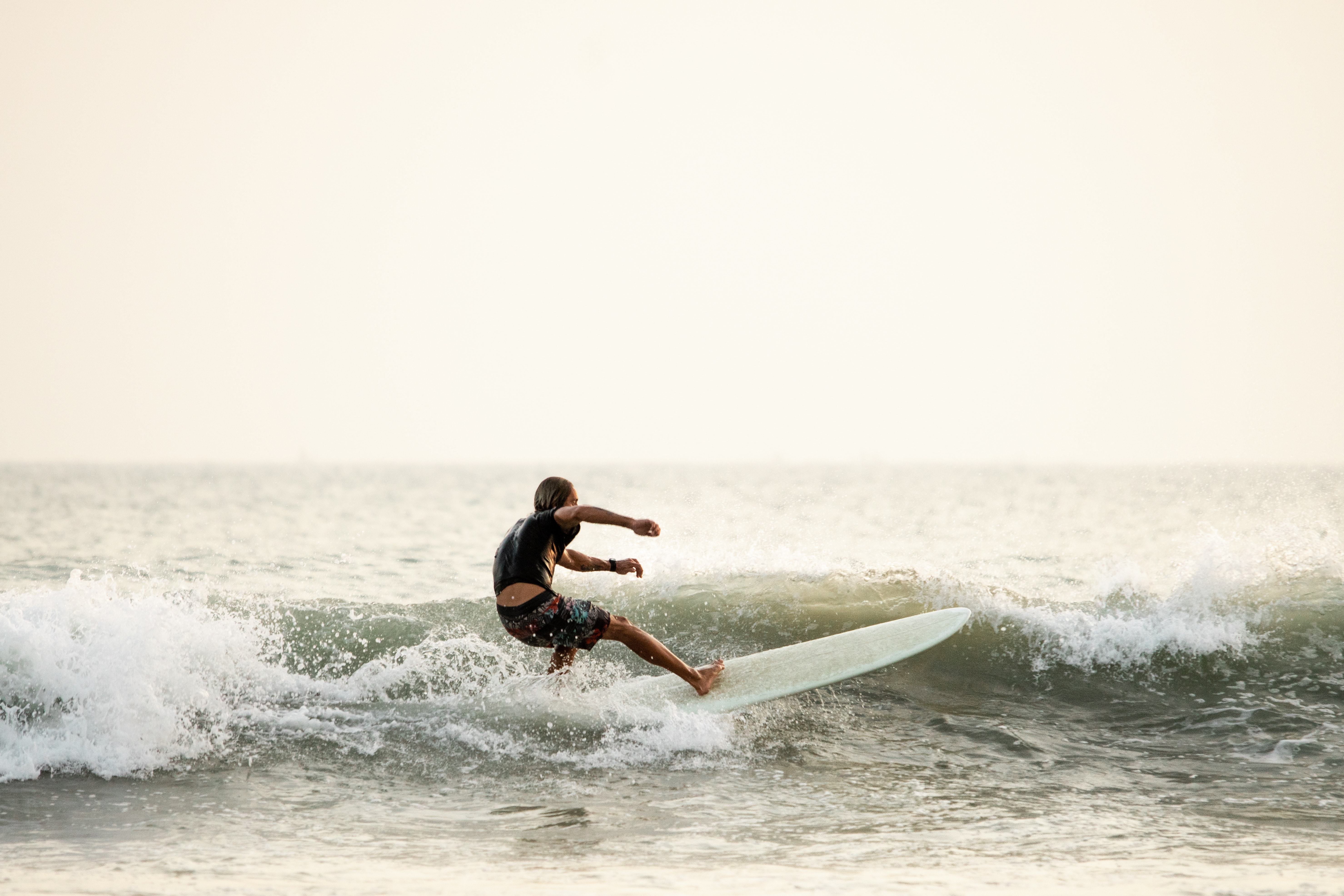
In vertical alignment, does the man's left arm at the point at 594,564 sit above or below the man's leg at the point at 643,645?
above

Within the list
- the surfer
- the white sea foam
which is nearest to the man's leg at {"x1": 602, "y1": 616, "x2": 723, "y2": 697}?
the surfer

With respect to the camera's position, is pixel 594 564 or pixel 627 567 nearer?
pixel 627 567

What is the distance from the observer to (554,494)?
20.0ft

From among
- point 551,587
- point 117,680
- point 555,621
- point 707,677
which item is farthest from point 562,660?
point 117,680

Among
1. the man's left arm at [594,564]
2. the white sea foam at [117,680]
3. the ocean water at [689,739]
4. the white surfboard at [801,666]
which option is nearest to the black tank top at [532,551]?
the man's left arm at [594,564]

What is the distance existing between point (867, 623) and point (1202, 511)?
31497mm

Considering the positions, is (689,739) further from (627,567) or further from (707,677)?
→ (627,567)

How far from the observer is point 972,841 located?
4.81 metres

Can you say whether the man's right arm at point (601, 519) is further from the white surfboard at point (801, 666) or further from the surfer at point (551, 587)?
the white surfboard at point (801, 666)

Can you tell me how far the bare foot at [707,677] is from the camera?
6.75 meters

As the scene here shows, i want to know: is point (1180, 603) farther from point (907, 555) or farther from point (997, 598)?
point (907, 555)

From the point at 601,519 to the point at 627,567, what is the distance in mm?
820

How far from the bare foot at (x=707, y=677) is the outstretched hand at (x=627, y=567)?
1.00 meters

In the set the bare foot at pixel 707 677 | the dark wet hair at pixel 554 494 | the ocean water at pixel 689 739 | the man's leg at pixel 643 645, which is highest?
the dark wet hair at pixel 554 494
